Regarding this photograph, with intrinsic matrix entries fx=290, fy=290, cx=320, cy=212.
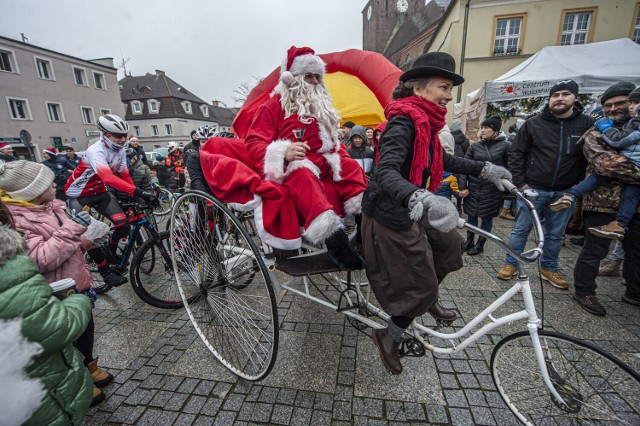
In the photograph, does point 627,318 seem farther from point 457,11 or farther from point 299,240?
point 457,11

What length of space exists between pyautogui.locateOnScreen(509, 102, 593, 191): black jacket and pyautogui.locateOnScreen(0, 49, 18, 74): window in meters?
32.8

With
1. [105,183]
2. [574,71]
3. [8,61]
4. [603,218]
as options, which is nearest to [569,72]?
[574,71]

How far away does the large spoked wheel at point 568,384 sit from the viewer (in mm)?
1492

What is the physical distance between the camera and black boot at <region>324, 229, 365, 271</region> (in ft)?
5.82

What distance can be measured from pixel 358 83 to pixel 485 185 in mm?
5759

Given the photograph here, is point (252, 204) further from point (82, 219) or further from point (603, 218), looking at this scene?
point (603, 218)

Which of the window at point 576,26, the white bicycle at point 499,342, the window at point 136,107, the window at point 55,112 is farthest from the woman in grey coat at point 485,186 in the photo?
the window at point 136,107

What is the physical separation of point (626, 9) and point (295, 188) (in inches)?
798

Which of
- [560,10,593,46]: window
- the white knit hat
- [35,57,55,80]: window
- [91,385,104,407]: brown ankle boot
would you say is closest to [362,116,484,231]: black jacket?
the white knit hat

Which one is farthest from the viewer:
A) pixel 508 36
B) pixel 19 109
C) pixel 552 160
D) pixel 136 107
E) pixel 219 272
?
pixel 136 107

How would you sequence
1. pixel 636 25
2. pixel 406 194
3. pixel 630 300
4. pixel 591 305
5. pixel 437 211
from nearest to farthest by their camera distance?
pixel 437 211
pixel 406 194
pixel 591 305
pixel 630 300
pixel 636 25

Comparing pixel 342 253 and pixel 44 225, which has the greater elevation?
pixel 44 225

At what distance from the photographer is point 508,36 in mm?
14242

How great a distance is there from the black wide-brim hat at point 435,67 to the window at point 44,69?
109ft
